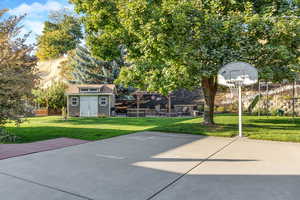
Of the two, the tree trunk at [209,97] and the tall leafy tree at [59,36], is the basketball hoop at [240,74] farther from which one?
the tall leafy tree at [59,36]

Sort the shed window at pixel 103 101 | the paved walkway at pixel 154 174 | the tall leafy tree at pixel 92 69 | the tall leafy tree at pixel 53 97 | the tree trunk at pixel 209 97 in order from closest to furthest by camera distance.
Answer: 1. the paved walkway at pixel 154 174
2. the tree trunk at pixel 209 97
3. the shed window at pixel 103 101
4. the tall leafy tree at pixel 53 97
5. the tall leafy tree at pixel 92 69

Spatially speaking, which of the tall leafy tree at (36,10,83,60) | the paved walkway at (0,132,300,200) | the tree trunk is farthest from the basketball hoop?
the tall leafy tree at (36,10,83,60)

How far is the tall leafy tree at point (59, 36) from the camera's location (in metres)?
37.8

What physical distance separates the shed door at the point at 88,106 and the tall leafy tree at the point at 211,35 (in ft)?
45.5

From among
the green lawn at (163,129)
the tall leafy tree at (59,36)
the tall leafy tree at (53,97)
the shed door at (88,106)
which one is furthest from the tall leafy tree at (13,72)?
the tall leafy tree at (59,36)

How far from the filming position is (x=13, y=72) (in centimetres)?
590

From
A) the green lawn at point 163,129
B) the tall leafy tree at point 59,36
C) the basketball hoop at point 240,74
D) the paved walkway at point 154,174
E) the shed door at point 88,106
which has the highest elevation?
the tall leafy tree at point 59,36

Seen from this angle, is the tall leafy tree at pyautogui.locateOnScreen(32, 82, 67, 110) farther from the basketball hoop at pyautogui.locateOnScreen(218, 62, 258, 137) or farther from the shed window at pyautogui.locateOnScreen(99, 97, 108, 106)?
the basketball hoop at pyautogui.locateOnScreen(218, 62, 258, 137)

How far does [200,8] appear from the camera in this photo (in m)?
8.59

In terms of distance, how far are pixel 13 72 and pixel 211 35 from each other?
6.80 meters

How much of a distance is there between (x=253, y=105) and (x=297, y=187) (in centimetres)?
1849

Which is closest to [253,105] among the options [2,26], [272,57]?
[272,57]

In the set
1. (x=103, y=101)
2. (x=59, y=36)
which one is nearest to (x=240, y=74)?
(x=103, y=101)

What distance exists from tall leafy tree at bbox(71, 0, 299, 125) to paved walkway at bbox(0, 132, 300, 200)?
3.73 metres
